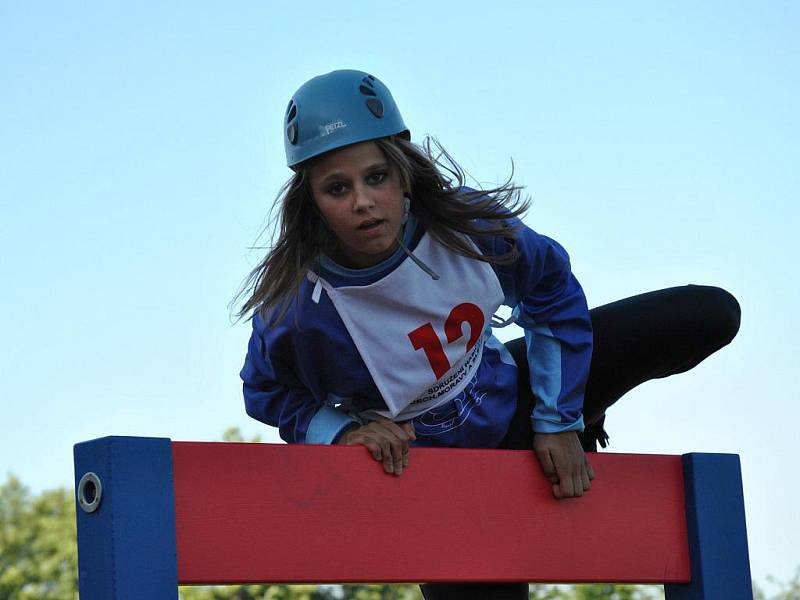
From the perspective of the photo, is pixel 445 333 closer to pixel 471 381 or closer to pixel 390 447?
pixel 471 381

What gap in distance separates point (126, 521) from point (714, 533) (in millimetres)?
1104

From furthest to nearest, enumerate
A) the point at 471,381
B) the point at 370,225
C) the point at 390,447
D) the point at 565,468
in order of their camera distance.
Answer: the point at 471,381
the point at 370,225
the point at 565,468
the point at 390,447

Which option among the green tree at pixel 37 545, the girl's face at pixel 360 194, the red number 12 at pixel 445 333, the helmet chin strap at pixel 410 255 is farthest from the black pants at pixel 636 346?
the green tree at pixel 37 545

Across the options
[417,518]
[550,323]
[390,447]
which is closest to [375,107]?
[550,323]

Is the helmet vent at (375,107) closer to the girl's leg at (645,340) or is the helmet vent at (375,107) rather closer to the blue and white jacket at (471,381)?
the blue and white jacket at (471,381)

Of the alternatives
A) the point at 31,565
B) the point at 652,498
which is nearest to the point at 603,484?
the point at 652,498

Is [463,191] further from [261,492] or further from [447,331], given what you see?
[261,492]

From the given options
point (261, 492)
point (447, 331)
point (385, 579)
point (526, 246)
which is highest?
point (526, 246)

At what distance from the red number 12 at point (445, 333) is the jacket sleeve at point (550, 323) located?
0.31 ft

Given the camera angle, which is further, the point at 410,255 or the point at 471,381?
the point at 471,381

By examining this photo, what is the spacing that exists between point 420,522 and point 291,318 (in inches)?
19.9

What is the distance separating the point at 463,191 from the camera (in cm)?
244

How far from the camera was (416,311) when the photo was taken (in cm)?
232

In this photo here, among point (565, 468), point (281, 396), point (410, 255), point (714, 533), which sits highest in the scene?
point (410, 255)
